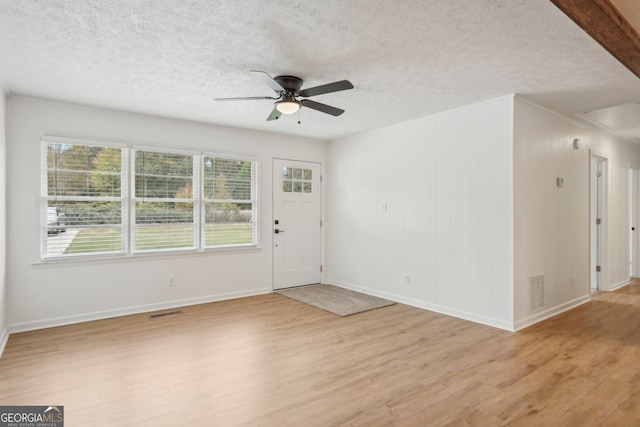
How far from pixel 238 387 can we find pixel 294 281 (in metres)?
3.42

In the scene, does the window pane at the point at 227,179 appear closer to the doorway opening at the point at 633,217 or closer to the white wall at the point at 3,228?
the white wall at the point at 3,228

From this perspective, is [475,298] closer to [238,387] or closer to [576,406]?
[576,406]

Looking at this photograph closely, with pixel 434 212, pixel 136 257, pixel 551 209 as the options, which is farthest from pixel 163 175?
Result: pixel 551 209

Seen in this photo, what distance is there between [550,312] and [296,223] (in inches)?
152

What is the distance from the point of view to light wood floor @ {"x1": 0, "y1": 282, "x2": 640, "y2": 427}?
7.55 feet

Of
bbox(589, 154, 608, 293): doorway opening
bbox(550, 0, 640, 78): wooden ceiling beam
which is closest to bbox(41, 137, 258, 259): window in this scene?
bbox(550, 0, 640, 78): wooden ceiling beam

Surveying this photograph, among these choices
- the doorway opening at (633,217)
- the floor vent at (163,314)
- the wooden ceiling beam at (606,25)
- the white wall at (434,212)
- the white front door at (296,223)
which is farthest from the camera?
the doorway opening at (633,217)

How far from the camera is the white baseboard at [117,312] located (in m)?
3.91

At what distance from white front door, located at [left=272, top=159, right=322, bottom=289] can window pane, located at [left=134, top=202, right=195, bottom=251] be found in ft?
4.60

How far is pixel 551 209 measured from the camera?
4.44 meters

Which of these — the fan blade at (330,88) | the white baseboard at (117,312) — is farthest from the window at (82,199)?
the fan blade at (330,88)

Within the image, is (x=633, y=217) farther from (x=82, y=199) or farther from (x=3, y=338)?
(x=3, y=338)

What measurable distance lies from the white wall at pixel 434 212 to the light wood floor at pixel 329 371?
0.54m

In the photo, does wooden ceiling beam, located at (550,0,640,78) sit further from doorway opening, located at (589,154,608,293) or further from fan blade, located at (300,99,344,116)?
doorway opening, located at (589,154,608,293)
